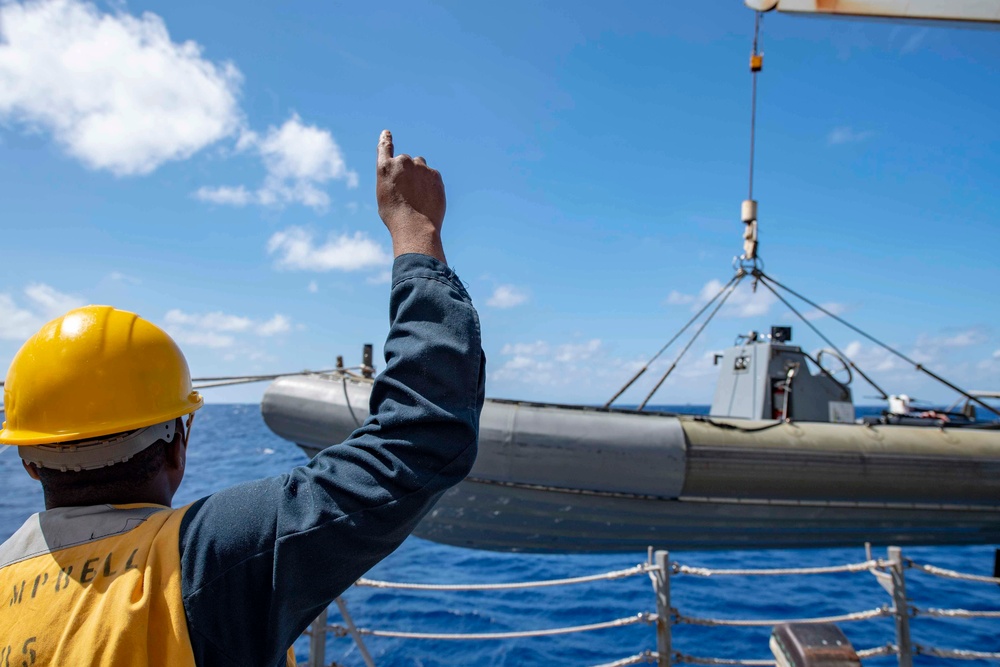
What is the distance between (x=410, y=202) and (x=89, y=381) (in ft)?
1.76

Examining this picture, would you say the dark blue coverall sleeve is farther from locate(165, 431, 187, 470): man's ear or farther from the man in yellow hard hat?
locate(165, 431, 187, 470): man's ear

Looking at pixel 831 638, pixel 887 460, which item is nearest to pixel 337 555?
pixel 831 638

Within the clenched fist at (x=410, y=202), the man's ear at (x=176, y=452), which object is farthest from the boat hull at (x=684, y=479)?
the clenched fist at (x=410, y=202)

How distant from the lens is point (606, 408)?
538cm

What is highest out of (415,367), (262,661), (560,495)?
(415,367)

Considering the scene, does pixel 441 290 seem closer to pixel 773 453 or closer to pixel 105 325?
pixel 105 325

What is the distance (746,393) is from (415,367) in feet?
24.1

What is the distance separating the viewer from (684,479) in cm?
500

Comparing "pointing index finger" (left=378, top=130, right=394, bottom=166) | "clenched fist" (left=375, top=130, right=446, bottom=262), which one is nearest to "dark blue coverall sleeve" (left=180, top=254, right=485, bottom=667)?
"clenched fist" (left=375, top=130, right=446, bottom=262)

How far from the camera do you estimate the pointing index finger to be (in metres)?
1.00

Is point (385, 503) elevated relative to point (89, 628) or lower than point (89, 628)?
elevated

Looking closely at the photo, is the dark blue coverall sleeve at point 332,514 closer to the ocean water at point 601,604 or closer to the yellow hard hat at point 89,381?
the yellow hard hat at point 89,381

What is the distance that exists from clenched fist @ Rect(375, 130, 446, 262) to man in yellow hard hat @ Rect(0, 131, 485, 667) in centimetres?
A: 2

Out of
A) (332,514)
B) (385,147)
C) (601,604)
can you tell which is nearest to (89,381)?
(332,514)
